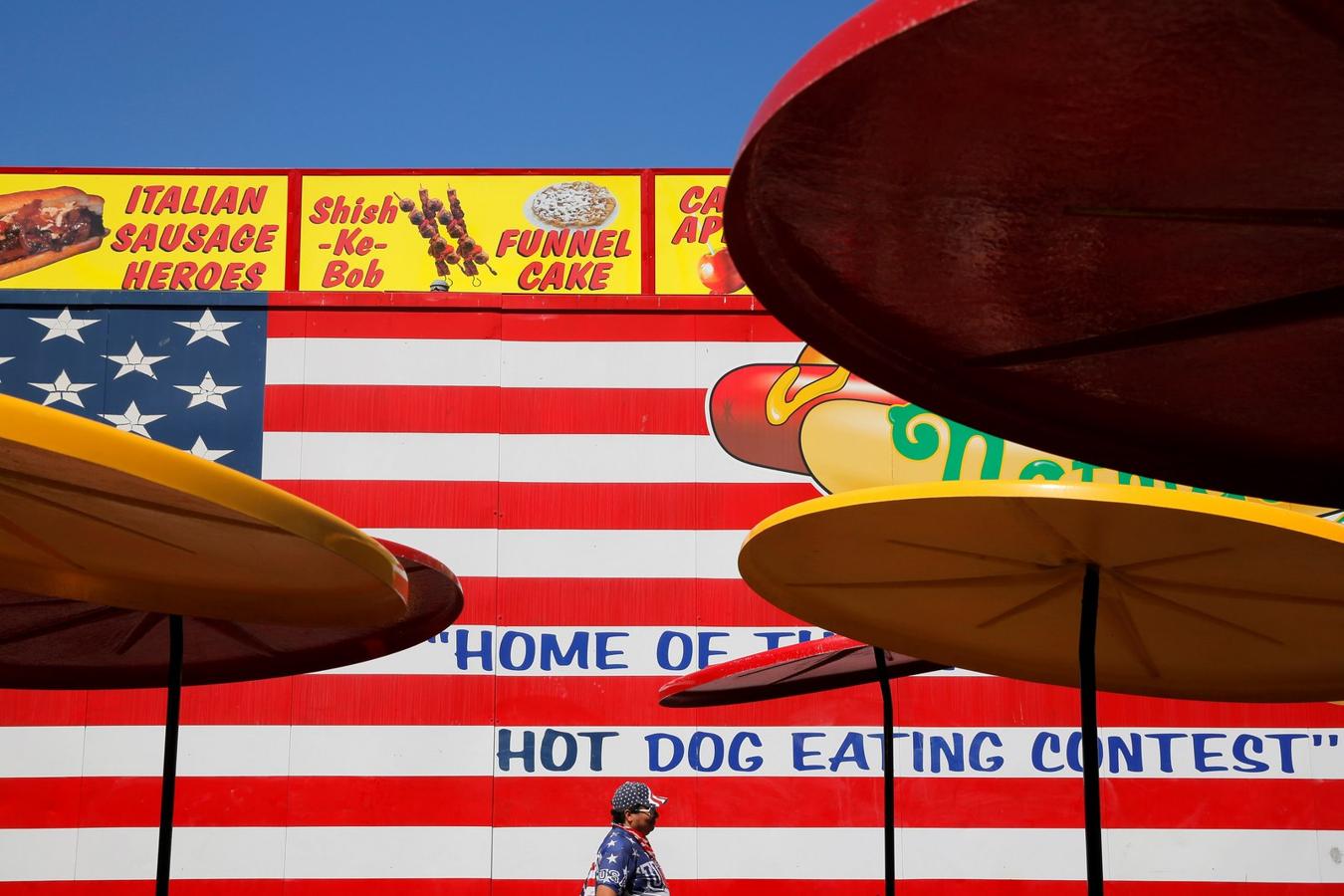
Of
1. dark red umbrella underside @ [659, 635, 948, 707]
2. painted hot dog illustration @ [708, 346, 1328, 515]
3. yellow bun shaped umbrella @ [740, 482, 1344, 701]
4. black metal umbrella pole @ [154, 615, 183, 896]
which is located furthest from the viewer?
painted hot dog illustration @ [708, 346, 1328, 515]

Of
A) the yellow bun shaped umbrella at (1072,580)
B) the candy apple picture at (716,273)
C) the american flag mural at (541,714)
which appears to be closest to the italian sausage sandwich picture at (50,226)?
the american flag mural at (541,714)

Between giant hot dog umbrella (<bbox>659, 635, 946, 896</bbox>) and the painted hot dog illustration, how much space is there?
5.44 feet

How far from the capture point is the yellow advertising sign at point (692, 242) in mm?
10703

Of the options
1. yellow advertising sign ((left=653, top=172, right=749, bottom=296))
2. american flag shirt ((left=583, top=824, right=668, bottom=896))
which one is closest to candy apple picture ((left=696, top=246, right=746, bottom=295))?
yellow advertising sign ((left=653, top=172, right=749, bottom=296))

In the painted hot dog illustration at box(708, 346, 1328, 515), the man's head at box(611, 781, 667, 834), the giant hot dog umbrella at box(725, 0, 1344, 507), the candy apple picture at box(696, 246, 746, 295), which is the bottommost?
the man's head at box(611, 781, 667, 834)

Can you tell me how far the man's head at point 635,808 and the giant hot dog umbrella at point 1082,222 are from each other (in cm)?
392

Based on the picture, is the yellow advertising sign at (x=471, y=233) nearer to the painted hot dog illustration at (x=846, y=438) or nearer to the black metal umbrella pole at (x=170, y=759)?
the painted hot dog illustration at (x=846, y=438)

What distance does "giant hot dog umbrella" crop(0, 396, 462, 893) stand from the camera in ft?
9.23

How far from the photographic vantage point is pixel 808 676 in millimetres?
6859

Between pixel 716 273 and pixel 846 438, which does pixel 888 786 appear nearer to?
pixel 846 438

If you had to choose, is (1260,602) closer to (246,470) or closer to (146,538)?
(146,538)

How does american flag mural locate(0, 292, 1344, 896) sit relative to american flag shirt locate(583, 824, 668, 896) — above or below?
above

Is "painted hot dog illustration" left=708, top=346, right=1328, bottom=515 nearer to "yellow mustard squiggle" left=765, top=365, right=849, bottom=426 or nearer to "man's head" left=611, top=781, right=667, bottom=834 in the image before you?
"yellow mustard squiggle" left=765, top=365, right=849, bottom=426

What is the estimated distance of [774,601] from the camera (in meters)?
4.55
